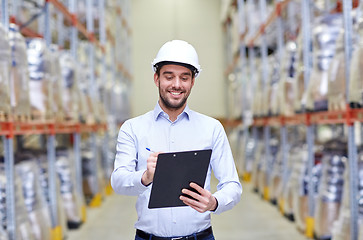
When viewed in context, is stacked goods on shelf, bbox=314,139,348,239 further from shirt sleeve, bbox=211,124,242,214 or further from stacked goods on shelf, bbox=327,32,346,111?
shirt sleeve, bbox=211,124,242,214

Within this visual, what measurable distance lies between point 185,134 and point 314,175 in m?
3.85

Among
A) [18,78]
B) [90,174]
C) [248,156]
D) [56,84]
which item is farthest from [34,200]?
[248,156]

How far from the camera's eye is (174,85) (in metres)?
2.00

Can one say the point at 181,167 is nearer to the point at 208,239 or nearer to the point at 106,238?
the point at 208,239

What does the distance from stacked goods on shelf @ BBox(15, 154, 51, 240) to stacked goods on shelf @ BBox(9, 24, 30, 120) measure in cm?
56

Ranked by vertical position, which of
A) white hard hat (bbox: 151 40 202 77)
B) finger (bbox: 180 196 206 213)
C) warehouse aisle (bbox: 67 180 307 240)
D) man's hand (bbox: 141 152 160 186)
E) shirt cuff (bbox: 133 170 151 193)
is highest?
white hard hat (bbox: 151 40 202 77)

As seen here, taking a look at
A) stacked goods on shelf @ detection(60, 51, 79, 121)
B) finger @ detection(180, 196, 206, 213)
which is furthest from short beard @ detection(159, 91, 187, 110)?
stacked goods on shelf @ detection(60, 51, 79, 121)

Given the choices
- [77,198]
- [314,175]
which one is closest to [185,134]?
[314,175]

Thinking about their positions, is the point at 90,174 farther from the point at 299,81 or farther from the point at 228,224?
the point at 299,81

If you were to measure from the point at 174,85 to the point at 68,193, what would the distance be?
4.65 metres

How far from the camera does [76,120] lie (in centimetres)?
666

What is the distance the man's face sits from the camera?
2.01 metres

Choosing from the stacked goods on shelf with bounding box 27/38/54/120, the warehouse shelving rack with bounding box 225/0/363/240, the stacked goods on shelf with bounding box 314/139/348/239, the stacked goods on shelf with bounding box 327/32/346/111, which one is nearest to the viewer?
the warehouse shelving rack with bounding box 225/0/363/240

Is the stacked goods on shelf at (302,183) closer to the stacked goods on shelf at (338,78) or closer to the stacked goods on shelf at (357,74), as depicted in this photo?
the stacked goods on shelf at (338,78)
